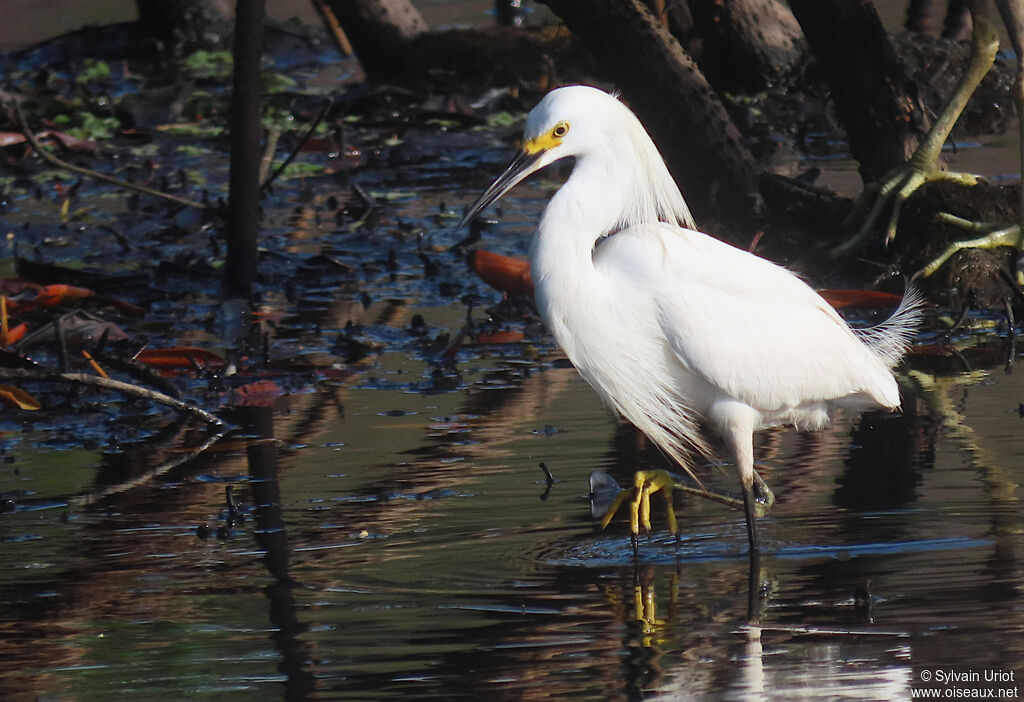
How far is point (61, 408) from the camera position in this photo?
575cm

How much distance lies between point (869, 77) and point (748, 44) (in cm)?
362

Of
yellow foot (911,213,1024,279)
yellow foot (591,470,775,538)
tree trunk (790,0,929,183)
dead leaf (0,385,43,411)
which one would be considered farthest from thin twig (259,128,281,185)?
yellow foot (591,470,775,538)

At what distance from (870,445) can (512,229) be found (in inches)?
150

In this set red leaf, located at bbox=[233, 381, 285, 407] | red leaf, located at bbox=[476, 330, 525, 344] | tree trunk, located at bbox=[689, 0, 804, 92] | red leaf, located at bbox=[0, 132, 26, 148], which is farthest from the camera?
red leaf, located at bbox=[0, 132, 26, 148]

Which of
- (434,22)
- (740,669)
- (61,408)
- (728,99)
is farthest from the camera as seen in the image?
(434,22)

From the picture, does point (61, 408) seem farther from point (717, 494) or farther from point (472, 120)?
point (472, 120)

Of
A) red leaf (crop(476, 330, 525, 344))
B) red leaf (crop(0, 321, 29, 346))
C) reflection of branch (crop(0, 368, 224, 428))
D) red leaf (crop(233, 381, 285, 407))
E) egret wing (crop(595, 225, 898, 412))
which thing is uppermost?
egret wing (crop(595, 225, 898, 412))

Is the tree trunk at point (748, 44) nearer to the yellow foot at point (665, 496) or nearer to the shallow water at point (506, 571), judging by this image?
the shallow water at point (506, 571)

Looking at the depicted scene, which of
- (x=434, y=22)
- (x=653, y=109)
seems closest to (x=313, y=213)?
(x=653, y=109)

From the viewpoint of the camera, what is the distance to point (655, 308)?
14.5 feet

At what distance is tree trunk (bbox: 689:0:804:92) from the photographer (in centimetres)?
1055

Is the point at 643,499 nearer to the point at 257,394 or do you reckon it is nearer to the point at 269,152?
the point at 257,394

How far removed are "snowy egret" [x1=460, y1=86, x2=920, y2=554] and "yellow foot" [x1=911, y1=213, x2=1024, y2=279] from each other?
7.02 ft

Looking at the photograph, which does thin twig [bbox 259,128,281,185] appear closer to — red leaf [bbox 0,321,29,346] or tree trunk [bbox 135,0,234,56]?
red leaf [bbox 0,321,29,346]
